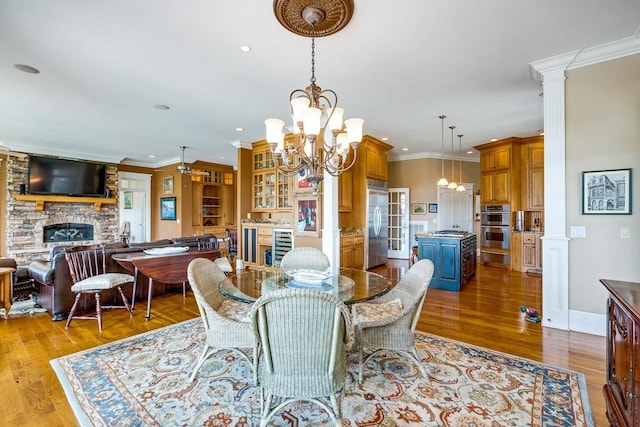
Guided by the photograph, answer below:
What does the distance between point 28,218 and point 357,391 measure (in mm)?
Result: 8558

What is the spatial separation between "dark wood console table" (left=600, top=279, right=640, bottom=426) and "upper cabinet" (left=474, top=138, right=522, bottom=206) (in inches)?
206

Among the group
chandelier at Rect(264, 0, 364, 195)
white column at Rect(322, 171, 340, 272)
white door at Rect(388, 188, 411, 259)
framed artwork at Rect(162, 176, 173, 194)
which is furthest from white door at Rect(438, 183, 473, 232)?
framed artwork at Rect(162, 176, 173, 194)

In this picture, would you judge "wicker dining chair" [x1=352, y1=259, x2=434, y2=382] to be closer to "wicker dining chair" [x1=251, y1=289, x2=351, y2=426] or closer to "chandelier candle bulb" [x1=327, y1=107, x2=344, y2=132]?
"wicker dining chair" [x1=251, y1=289, x2=351, y2=426]

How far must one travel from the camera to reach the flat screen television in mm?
6895

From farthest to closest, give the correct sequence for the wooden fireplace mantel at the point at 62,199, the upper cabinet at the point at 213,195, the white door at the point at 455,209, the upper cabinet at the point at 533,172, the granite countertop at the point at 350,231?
the upper cabinet at the point at 213,195
the white door at the point at 455,209
the wooden fireplace mantel at the point at 62,199
the upper cabinet at the point at 533,172
the granite countertop at the point at 350,231

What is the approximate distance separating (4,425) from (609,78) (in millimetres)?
5399

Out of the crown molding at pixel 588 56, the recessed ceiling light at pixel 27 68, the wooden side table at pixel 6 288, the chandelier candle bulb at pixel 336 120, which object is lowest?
the wooden side table at pixel 6 288

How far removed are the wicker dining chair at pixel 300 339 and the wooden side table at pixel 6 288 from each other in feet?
12.1

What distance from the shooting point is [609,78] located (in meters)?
2.93

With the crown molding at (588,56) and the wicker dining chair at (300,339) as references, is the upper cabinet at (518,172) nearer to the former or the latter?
the crown molding at (588,56)

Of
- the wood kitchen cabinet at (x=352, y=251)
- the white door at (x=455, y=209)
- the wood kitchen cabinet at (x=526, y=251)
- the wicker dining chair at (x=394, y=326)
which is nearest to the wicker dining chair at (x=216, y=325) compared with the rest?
the wicker dining chair at (x=394, y=326)

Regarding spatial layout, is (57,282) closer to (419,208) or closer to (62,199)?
(62,199)

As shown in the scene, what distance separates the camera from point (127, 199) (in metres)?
8.69

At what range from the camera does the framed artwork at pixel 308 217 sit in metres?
5.11
